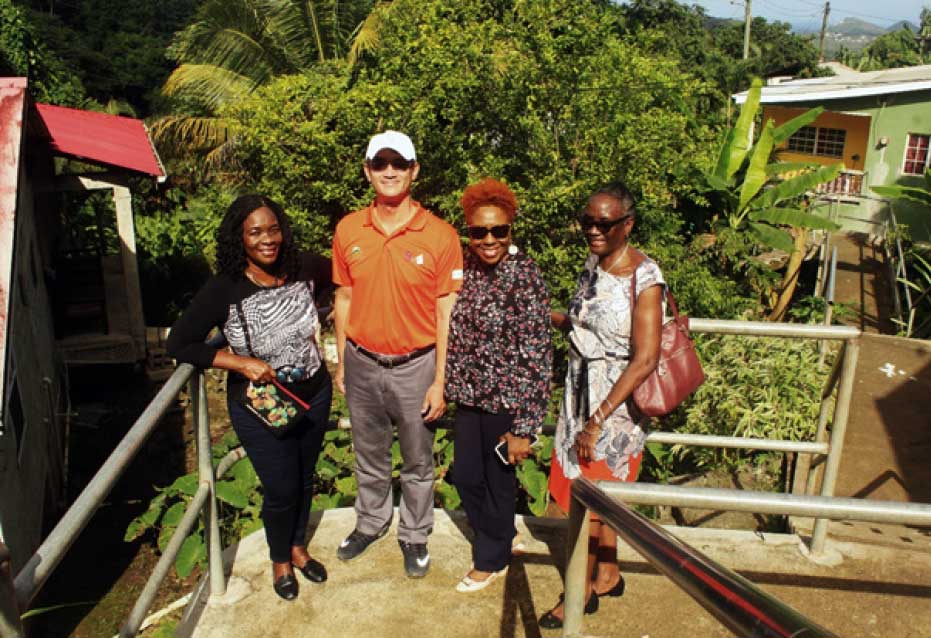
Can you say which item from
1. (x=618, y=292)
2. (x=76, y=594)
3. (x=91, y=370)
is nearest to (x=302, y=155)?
(x=91, y=370)

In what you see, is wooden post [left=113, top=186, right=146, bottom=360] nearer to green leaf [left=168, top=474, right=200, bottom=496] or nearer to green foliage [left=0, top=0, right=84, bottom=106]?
green foliage [left=0, top=0, right=84, bottom=106]

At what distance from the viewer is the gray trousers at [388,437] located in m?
2.89

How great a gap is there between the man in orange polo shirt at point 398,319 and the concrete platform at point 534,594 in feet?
0.56

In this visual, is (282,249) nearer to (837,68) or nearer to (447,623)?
(447,623)

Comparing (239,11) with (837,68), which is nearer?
(239,11)

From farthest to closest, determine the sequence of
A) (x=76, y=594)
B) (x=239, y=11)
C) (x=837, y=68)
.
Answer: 1. (x=837, y=68)
2. (x=239, y=11)
3. (x=76, y=594)

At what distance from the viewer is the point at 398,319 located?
9.21 feet

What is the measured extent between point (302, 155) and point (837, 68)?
98.7 ft

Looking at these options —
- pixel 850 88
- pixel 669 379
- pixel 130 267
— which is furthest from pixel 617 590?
pixel 850 88

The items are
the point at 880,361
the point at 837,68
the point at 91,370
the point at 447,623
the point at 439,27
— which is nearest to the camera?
the point at 447,623

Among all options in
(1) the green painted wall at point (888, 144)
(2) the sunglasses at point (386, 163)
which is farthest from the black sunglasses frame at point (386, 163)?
(1) the green painted wall at point (888, 144)

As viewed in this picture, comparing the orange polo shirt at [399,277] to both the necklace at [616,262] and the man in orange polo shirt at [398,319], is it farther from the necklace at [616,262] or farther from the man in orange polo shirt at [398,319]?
the necklace at [616,262]

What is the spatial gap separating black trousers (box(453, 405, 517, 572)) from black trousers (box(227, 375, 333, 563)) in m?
0.53

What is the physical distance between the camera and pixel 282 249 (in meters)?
2.81
